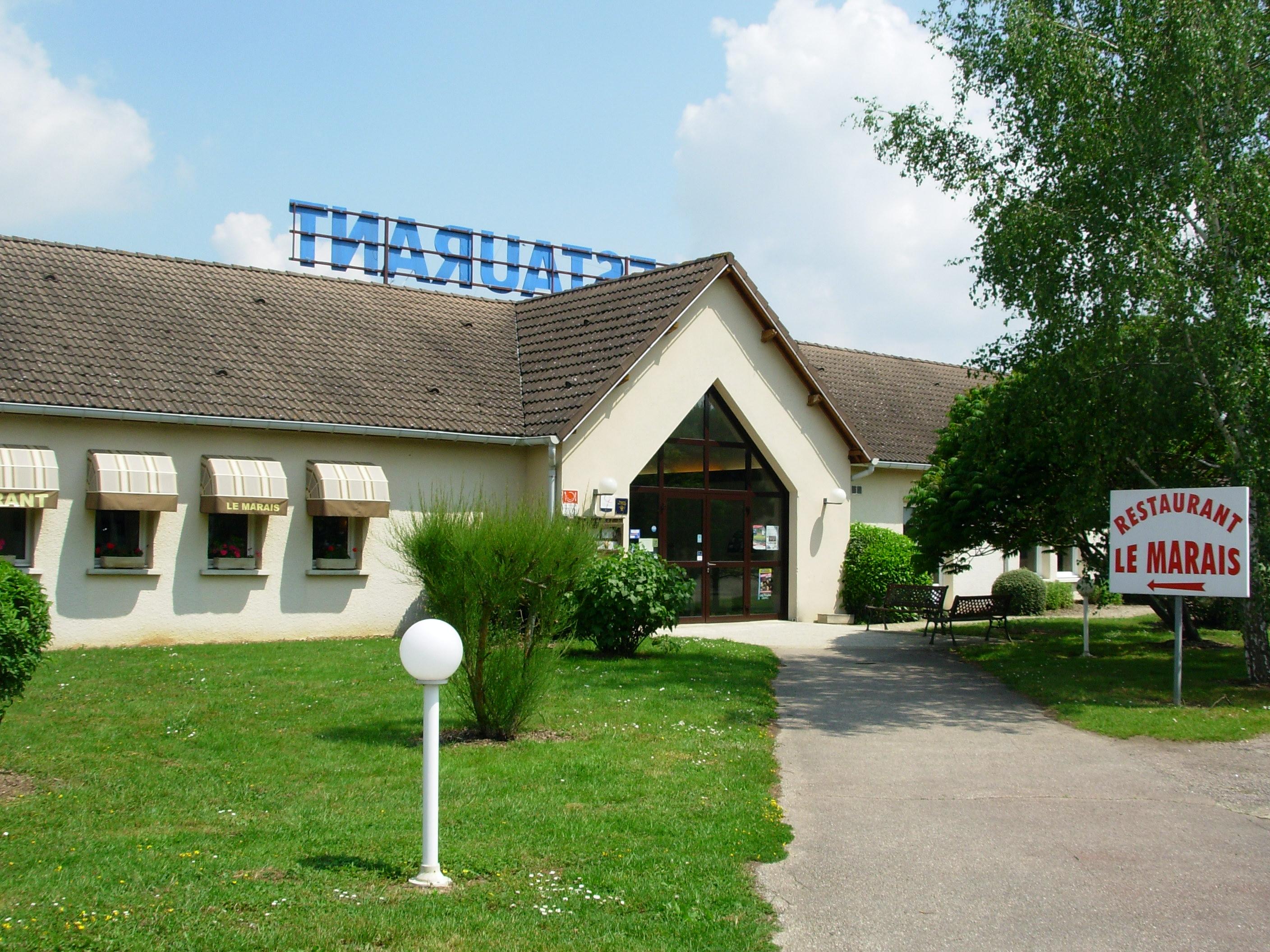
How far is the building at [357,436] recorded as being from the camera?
17594mm

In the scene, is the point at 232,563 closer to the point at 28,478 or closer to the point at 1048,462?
the point at 28,478

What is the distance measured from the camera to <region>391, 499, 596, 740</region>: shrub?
10.4 m

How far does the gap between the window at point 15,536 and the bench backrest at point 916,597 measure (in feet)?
48.5

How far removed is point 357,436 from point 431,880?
564 inches

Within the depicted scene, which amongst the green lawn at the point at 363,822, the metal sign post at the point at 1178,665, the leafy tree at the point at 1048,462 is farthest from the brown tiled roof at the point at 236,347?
the metal sign post at the point at 1178,665

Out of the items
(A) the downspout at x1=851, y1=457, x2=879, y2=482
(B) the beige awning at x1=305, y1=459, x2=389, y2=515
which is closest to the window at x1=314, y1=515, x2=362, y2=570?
(B) the beige awning at x1=305, y1=459, x2=389, y2=515

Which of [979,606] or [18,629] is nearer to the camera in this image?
[18,629]

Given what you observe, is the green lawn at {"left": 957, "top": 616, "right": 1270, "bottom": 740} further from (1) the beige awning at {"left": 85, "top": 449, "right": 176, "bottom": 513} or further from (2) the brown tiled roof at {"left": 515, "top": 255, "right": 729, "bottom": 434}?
(1) the beige awning at {"left": 85, "top": 449, "right": 176, "bottom": 513}

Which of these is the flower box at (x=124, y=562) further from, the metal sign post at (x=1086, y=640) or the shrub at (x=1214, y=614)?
the shrub at (x=1214, y=614)

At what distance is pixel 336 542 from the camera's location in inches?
786

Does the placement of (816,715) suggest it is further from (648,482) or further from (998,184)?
(648,482)

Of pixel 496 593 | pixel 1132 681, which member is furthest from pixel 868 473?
pixel 496 593

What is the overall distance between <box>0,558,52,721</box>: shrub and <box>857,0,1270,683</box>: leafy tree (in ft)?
38.2

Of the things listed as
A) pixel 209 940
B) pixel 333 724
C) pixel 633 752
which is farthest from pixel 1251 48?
pixel 209 940
